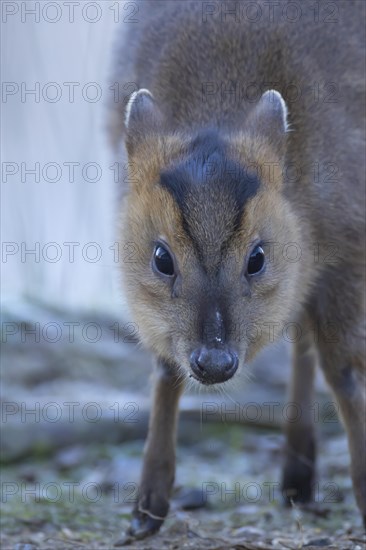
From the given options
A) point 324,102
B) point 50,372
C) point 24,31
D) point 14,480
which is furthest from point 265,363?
point 24,31

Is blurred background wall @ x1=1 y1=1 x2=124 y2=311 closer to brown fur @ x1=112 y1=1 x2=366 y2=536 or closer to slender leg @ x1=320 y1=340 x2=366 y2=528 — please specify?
brown fur @ x1=112 y1=1 x2=366 y2=536

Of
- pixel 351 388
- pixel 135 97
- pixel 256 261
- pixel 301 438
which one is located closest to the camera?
pixel 256 261

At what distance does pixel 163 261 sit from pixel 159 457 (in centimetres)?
177

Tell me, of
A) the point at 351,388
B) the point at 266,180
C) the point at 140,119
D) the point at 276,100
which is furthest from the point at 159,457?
the point at 276,100

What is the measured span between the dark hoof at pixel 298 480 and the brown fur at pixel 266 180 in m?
1.51

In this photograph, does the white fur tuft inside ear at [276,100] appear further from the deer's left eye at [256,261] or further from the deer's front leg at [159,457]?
the deer's front leg at [159,457]

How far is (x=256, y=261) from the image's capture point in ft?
24.3

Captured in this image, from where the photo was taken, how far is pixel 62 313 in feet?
40.8

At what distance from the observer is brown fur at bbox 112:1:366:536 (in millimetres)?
7512

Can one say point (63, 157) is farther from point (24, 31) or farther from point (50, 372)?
point (50, 372)

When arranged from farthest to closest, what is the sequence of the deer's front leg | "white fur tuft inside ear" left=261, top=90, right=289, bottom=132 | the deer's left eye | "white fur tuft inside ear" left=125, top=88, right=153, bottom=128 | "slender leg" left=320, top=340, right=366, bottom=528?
the deer's front leg → "slender leg" left=320, top=340, right=366, bottom=528 → "white fur tuft inside ear" left=125, top=88, right=153, bottom=128 → "white fur tuft inside ear" left=261, top=90, right=289, bottom=132 → the deer's left eye

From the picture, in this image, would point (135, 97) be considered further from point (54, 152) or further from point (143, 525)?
point (54, 152)

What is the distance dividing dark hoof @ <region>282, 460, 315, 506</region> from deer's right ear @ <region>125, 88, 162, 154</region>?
3.23 m

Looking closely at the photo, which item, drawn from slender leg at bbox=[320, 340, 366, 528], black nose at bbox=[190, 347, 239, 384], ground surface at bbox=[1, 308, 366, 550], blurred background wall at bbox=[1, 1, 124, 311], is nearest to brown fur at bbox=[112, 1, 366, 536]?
slender leg at bbox=[320, 340, 366, 528]
